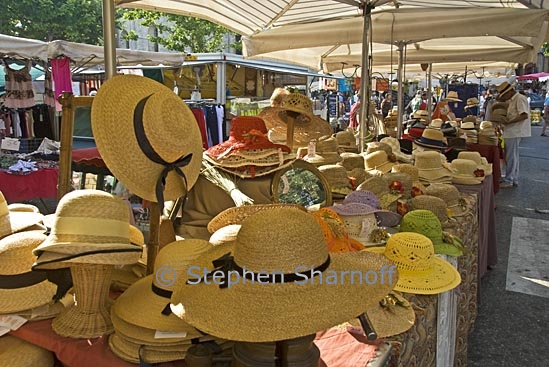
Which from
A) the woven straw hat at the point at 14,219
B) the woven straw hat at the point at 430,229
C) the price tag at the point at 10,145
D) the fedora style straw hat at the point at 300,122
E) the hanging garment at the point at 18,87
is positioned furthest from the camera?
the hanging garment at the point at 18,87

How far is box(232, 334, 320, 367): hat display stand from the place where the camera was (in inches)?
42.7

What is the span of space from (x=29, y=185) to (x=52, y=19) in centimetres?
2135

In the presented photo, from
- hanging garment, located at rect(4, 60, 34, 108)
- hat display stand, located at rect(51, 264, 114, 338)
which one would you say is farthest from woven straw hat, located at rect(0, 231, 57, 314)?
hanging garment, located at rect(4, 60, 34, 108)

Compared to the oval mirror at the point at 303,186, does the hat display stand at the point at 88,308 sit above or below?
below

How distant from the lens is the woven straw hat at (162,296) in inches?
50.4

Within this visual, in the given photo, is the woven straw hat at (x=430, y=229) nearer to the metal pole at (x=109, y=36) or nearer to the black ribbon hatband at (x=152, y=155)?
the black ribbon hatband at (x=152, y=155)

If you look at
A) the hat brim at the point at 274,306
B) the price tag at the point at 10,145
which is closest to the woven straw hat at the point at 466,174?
the hat brim at the point at 274,306

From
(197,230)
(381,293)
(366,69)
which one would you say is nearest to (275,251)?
(381,293)

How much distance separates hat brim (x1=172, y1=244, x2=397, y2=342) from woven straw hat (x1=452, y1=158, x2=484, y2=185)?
10.7ft

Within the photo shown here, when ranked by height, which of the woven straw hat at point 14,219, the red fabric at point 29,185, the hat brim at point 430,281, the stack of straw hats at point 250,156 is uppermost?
the stack of straw hats at point 250,156

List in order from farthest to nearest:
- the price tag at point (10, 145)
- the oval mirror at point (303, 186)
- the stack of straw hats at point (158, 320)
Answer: the price tag at point (10, 145), the oval mirror at point (303, 186), the stack of straw hats at point (158, 320)

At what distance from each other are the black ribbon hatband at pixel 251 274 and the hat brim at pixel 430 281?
2.53 ft

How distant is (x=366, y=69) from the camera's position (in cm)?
422

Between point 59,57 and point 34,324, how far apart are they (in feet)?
21.4
